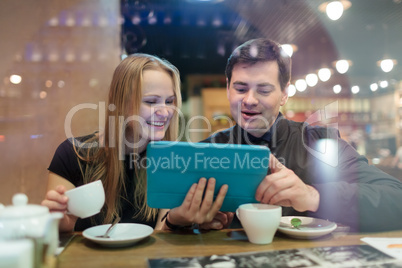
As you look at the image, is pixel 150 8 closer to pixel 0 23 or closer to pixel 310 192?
pixel 0 23

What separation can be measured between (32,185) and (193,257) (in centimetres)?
145

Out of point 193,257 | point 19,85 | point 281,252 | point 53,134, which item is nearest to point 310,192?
point 281,252

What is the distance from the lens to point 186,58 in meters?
2.31

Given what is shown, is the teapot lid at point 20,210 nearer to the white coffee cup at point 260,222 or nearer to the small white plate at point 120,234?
the small white plate at point 120,234

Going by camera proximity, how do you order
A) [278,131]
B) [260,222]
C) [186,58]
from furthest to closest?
[186,58]
[278,131]
[260,222]

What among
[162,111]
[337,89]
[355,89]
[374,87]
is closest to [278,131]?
[162,111]

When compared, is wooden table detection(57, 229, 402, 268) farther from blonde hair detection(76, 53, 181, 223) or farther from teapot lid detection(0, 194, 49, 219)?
blonde hair detection(76, 53, 181, 223)

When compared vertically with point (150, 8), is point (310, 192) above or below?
below

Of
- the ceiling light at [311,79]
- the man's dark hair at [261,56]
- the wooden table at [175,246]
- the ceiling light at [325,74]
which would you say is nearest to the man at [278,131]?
the man's dark hair at [261,56]

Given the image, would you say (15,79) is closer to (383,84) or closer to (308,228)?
(308,228)

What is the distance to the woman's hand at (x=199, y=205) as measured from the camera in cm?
94

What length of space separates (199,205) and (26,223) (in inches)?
19.0

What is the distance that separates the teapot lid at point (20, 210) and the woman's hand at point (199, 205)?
0.42 metres

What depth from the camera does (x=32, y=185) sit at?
1862 millimetres
